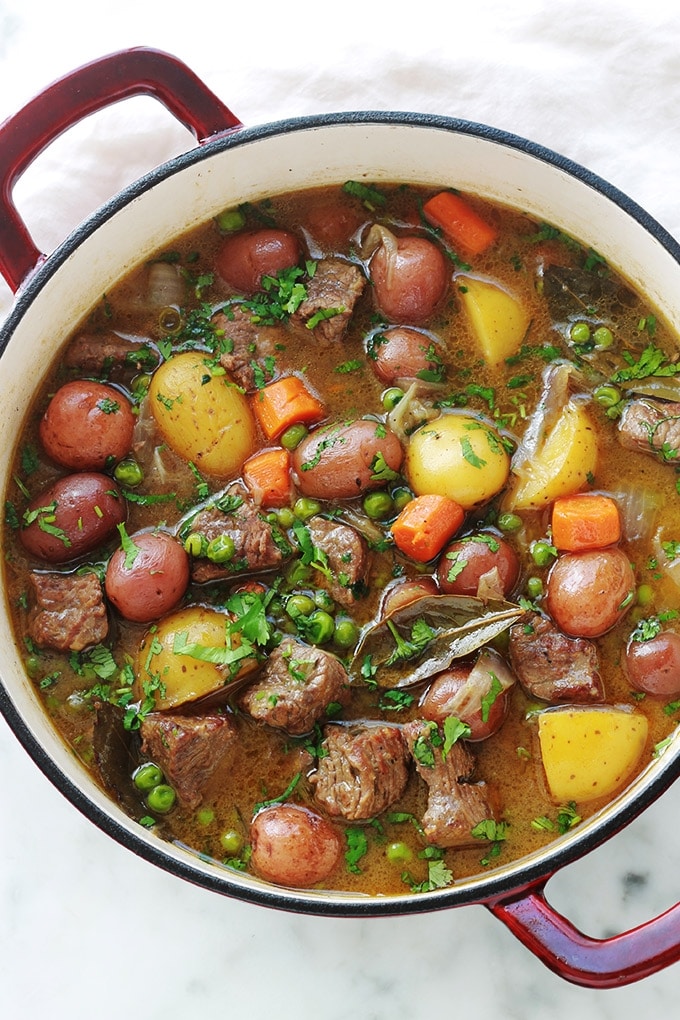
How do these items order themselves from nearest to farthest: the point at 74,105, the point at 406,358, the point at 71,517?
the point at 74,105 < the point at 71,517 < the point at 406,358

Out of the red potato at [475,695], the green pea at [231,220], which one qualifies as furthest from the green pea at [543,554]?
the green pea at [231,220]

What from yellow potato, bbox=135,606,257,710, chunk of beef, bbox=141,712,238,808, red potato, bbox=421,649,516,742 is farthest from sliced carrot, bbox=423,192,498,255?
chunk of beef, bbox=141,712,238,808

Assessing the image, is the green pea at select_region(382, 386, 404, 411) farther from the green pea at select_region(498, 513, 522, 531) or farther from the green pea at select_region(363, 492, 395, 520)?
the green pea at select_region(498, 513, 522, 531)

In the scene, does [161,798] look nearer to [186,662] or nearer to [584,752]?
[186,662]

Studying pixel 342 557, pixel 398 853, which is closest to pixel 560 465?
pixel 342 557

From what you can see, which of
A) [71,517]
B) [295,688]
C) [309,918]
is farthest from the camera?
[309,918]

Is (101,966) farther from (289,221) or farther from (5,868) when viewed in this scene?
(289,221)

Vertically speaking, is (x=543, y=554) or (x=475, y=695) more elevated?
(x=543, y=554)
